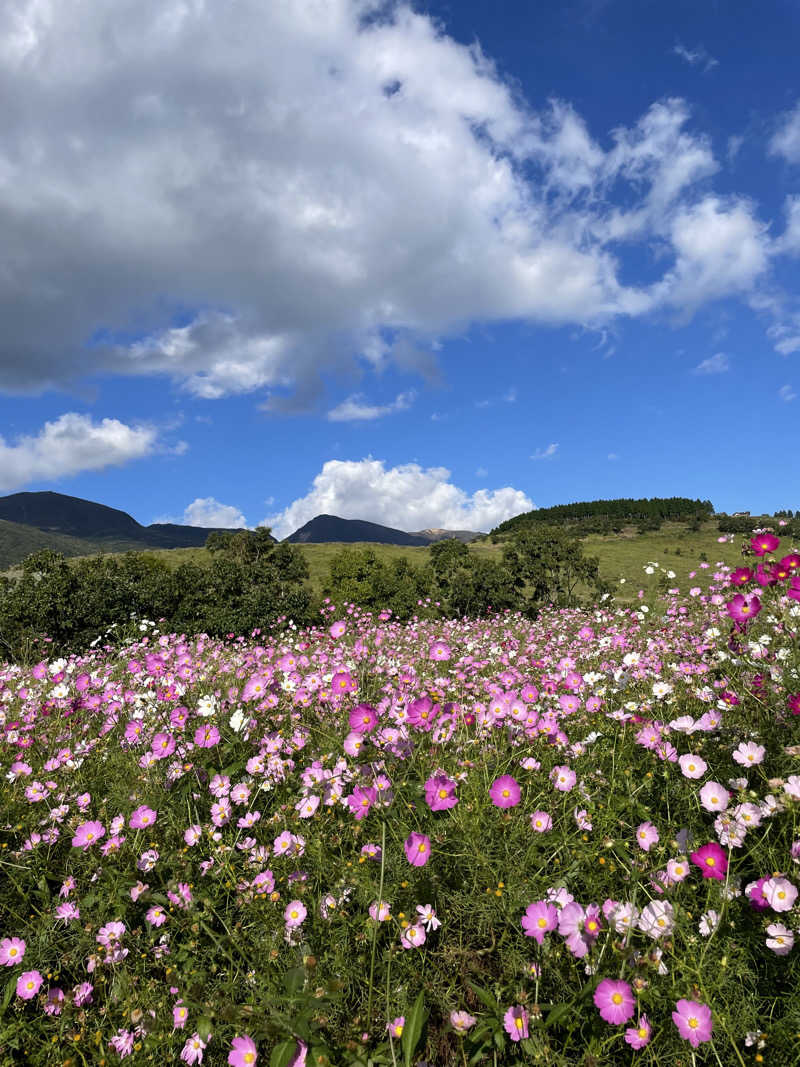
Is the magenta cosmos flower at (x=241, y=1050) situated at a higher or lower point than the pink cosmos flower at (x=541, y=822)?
lower

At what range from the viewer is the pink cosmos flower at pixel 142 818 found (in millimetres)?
2547

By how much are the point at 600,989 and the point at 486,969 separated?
637 mm

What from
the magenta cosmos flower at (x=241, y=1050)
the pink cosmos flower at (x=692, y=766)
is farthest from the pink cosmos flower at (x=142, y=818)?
the pink cosmos flower at (x=692, y=766)

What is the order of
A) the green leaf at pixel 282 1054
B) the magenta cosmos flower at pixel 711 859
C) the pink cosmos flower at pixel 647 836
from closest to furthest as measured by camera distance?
the green leaf at pixel 282 1054, the magenta cosmos flower at pixel 711 859, the pink cosmos flower at pixel 647 836

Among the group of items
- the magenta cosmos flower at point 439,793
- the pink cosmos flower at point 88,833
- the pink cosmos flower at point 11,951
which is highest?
the magenta cosmos flower at point 439,793

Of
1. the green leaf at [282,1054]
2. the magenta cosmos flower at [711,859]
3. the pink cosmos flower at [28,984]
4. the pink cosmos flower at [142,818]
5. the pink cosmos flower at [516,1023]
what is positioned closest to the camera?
the green leaf at [282,1054]

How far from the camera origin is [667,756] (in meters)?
2.60

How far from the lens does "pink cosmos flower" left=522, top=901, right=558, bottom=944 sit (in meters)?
1.71

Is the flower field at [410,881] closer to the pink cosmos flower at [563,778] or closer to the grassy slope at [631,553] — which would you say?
the pink cosmos flower at [563,778]

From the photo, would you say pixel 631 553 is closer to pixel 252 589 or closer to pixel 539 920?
pixel 252 589

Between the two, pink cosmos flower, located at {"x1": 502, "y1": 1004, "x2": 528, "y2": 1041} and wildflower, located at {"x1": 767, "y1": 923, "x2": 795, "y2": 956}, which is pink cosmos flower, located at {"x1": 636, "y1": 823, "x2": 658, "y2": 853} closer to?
wildflower, located at {"x1": 767, "y1": 923, "x2": 795, "y2": 956}

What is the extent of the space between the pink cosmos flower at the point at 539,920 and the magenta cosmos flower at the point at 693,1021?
0.38 metres

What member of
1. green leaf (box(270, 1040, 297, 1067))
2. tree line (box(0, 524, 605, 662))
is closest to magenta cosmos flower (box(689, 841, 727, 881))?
green leaf (box(270, 1040, 297, 1067))

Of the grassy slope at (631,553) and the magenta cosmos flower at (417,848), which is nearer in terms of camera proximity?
the magenta cosmos flower at (417,848)
